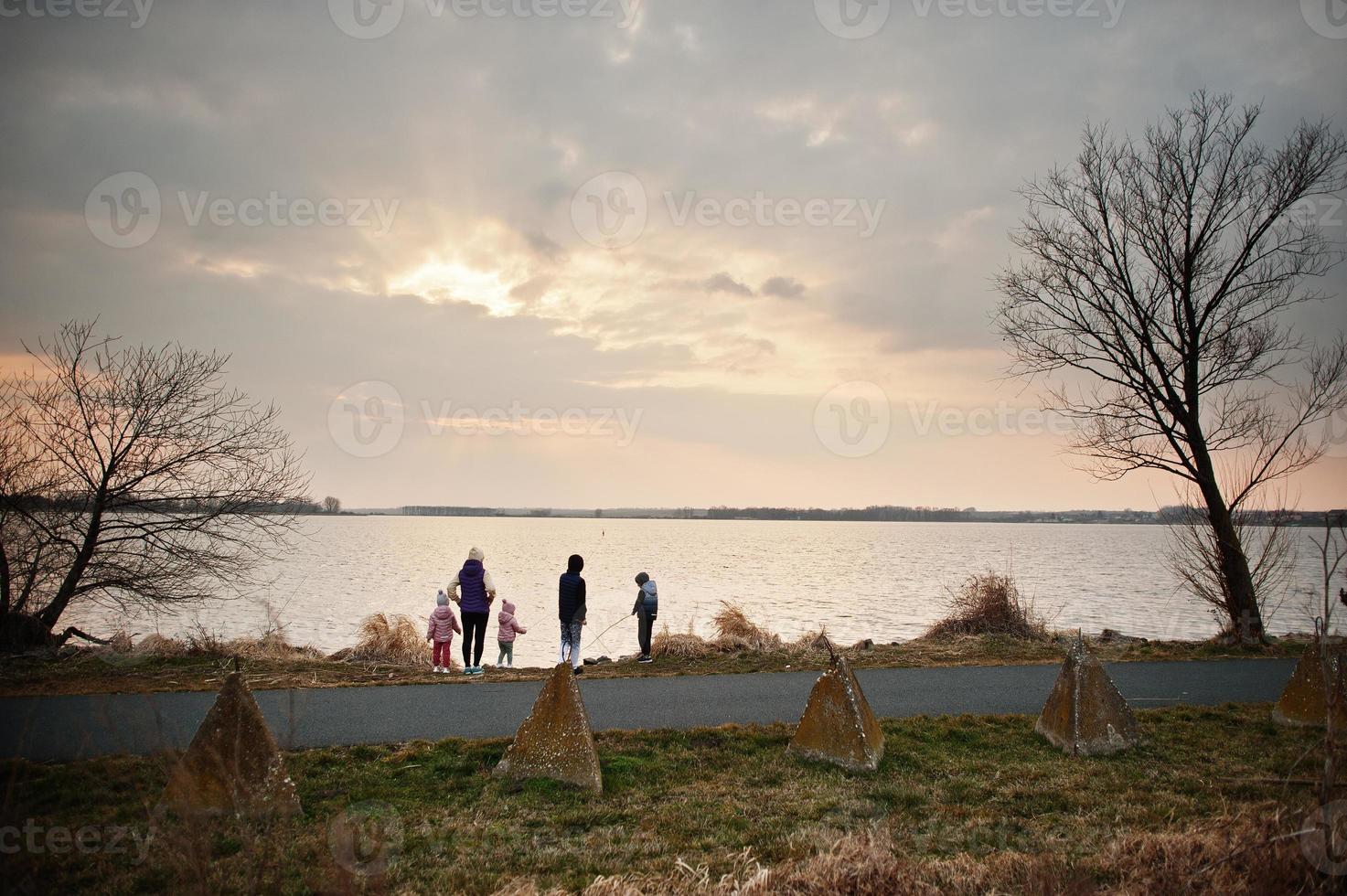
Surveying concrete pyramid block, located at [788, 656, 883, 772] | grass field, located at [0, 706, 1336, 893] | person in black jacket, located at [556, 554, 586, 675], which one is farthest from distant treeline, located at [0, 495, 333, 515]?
concrete pyramid block, located at [788, 656, 883, 772]

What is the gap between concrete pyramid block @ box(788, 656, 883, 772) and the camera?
6.61 meters

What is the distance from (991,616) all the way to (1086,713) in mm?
10391

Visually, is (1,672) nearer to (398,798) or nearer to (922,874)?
(398,798)

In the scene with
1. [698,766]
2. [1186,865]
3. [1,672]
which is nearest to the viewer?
[1186,865]

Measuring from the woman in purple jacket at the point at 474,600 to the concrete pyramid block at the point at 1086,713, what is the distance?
8.28m

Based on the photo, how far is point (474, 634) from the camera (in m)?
12.5

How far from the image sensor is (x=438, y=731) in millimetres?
7793

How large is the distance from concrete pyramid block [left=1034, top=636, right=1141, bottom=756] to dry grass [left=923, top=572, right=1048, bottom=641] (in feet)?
29.8

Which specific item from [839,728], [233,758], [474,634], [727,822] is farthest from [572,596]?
[727,822]

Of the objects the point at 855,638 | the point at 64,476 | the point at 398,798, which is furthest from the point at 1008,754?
the point at 64,476

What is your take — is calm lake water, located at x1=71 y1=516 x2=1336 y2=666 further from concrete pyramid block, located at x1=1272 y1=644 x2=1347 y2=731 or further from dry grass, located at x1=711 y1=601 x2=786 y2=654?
concrete pyramid block, located at x1=1272 y1=644 x2=1347 y2=731

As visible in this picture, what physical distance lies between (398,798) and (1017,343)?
16738mm

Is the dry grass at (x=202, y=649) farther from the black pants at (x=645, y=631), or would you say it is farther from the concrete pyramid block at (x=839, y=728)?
the concrete pyramid block at (x=839, y=728)

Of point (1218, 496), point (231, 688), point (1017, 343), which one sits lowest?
point (231, 688)
